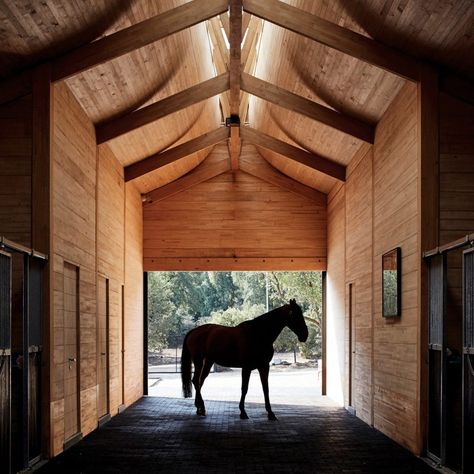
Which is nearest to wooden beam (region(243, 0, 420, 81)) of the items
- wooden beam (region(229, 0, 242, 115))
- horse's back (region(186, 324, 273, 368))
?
wooden beam (region(229, 0, 242, 115))

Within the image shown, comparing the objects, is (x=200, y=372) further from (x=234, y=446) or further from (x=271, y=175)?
(x=271, y=175)

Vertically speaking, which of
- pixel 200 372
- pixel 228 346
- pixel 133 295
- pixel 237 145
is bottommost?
pixel 200 372

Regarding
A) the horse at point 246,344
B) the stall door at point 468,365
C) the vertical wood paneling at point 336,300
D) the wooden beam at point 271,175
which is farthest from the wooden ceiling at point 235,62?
the horse at point 246,344

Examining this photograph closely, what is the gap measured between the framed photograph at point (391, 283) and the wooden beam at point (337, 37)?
1947 millimetres

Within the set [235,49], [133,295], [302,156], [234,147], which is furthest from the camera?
[133,295]

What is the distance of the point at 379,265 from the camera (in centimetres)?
870

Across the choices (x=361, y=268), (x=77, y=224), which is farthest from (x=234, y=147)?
(x=77, y=224)

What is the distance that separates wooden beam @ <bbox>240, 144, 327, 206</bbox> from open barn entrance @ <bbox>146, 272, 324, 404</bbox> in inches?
283

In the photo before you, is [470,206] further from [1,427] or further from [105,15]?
[1,427]

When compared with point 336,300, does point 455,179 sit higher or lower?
higher

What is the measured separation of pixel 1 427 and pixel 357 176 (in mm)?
6681

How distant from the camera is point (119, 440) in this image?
25.7 ft

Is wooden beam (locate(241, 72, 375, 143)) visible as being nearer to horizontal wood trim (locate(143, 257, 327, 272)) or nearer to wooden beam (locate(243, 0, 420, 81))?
wooden beam (locate(243, 0, 420, 81))

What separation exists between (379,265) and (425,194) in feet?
7.04
